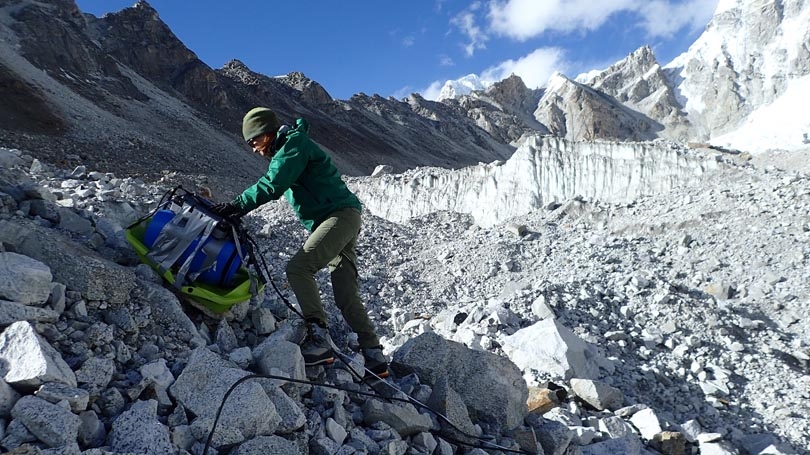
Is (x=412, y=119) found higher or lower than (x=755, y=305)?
higher

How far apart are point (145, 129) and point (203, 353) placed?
39783mm

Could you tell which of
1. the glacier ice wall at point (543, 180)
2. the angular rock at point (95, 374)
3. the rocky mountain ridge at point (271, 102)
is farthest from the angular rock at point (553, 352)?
the rocky mountain ridge at point (271, 102)

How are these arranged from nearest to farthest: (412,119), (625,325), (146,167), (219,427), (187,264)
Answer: (219,427) < (187,264) < (625,325) < (146,167) < (412,119)

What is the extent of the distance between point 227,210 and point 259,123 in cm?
65

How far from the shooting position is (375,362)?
3934 mm

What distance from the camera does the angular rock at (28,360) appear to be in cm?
223

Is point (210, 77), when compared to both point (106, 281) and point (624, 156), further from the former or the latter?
point (106, 281)

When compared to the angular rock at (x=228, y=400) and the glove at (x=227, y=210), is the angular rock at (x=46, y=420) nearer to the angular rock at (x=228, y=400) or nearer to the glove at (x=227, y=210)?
the angular rock at (x=228, y=400)

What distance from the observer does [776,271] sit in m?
7.92

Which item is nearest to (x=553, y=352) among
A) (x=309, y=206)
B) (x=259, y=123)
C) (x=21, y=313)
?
(x=309, y=206)

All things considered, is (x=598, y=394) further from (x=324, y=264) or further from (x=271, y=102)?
(x=271, y=102)

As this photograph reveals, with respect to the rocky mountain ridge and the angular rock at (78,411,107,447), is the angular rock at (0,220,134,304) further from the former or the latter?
the rocky mountain ridge

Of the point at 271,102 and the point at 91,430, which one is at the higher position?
the point at 271,102

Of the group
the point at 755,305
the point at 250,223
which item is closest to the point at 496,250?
the point at 755,305
